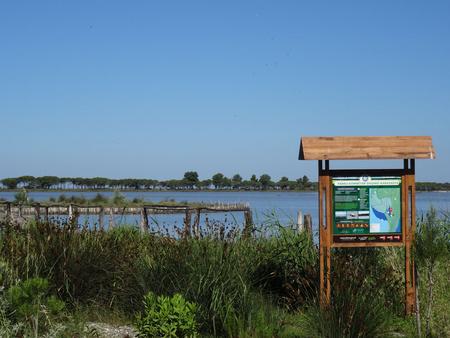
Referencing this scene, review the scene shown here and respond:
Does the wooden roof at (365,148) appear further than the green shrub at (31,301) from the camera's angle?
Yes

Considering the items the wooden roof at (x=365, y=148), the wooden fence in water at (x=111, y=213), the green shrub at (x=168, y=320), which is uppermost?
the wooden roof at (x=365, y=148)

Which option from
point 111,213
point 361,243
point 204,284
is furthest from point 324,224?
point 111,213

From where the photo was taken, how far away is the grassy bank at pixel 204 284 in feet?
24.6

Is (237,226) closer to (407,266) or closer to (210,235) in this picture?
(210,235)

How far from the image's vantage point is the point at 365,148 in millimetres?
9594

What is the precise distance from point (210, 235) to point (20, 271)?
265 centimetres

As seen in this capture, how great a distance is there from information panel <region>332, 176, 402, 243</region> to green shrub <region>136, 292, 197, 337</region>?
2985 mm

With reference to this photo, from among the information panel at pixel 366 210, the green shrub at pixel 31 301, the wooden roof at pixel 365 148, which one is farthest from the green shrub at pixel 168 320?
the wooden roof at pixel 365 148

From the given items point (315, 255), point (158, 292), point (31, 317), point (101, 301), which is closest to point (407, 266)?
point (315, 255)

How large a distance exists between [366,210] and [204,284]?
2.74 metres

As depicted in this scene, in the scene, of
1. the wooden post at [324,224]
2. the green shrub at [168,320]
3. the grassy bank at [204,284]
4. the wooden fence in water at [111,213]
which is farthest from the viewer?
the wooden fence in water at [111,213]

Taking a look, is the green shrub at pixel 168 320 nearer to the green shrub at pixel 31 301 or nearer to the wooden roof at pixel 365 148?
the green shrub at pixel 31 301

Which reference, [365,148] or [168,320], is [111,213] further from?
[168,320]

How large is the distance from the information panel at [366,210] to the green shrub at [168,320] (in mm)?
2985
